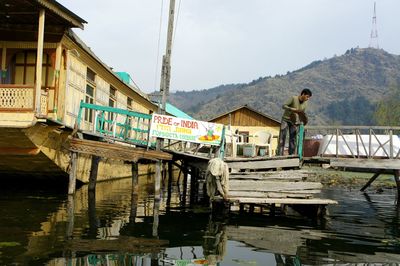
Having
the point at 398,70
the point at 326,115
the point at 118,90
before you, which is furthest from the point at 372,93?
the point at 118,90

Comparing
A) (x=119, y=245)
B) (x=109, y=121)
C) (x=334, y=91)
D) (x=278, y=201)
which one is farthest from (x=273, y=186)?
(x=334, y=91)

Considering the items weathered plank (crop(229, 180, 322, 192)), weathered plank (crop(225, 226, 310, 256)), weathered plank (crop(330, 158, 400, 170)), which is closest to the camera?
weathered plank (crop(225, 226, 310, 256))

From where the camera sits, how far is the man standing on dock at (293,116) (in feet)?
41.3

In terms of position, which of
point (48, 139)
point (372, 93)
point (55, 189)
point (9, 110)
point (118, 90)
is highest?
point (372, 93)

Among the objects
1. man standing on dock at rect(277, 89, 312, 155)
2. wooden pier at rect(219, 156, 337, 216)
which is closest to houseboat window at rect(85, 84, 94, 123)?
wooden pier at rect(219, 156, 337, 216)

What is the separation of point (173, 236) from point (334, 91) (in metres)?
155

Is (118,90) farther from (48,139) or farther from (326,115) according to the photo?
(326,115)

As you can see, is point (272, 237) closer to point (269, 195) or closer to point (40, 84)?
point (269, 195)

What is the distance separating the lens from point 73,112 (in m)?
15.4

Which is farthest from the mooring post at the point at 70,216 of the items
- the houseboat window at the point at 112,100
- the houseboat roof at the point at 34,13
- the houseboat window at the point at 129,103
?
the houseboat window at the point at 129,103

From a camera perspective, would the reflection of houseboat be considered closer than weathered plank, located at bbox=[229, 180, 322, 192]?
No

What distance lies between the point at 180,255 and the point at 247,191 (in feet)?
16.8

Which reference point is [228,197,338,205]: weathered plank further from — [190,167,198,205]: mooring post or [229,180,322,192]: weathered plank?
[190,167,198,205]: mooring post

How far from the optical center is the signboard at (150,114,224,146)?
13.6 meters
